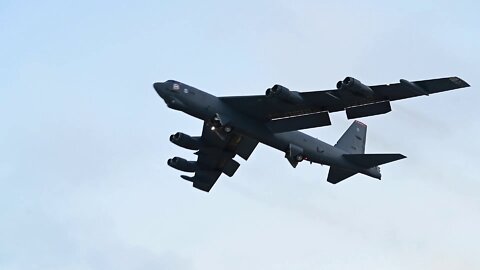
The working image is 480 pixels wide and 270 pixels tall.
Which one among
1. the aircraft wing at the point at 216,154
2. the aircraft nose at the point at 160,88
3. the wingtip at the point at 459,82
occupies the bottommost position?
the wingtip at the point at 459,82

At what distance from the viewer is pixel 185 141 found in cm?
6731

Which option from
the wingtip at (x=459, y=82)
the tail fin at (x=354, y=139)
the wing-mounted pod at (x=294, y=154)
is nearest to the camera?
the wingtip at (x=459, y=82)

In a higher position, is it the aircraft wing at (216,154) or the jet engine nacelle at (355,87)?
the aircraft wing at (216,154)

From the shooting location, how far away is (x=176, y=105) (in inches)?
2397

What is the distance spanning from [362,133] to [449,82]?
18.9 meters

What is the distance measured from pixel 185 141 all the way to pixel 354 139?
47.5 feet

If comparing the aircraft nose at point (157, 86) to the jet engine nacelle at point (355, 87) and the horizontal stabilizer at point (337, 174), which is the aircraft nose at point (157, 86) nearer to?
the jet engine nacelle at point (355, 87)

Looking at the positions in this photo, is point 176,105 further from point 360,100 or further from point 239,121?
point 360,100

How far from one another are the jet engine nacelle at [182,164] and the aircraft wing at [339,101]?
9811 mm

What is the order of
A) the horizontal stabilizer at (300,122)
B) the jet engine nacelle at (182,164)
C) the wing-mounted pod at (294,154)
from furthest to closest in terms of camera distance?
the jet engine nacelle at (182,164)
the wing-mounted pod at (294,154)
the horizontal stabilizer at (300,122)

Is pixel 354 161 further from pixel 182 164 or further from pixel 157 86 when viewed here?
pixel 157 86

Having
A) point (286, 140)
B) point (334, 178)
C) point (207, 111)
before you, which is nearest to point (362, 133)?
point (334, 178)

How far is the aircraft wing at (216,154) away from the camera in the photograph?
67.4m

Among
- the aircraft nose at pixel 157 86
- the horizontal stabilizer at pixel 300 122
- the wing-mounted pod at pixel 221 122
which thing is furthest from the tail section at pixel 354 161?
the aircraft nose at pixel 157 86
